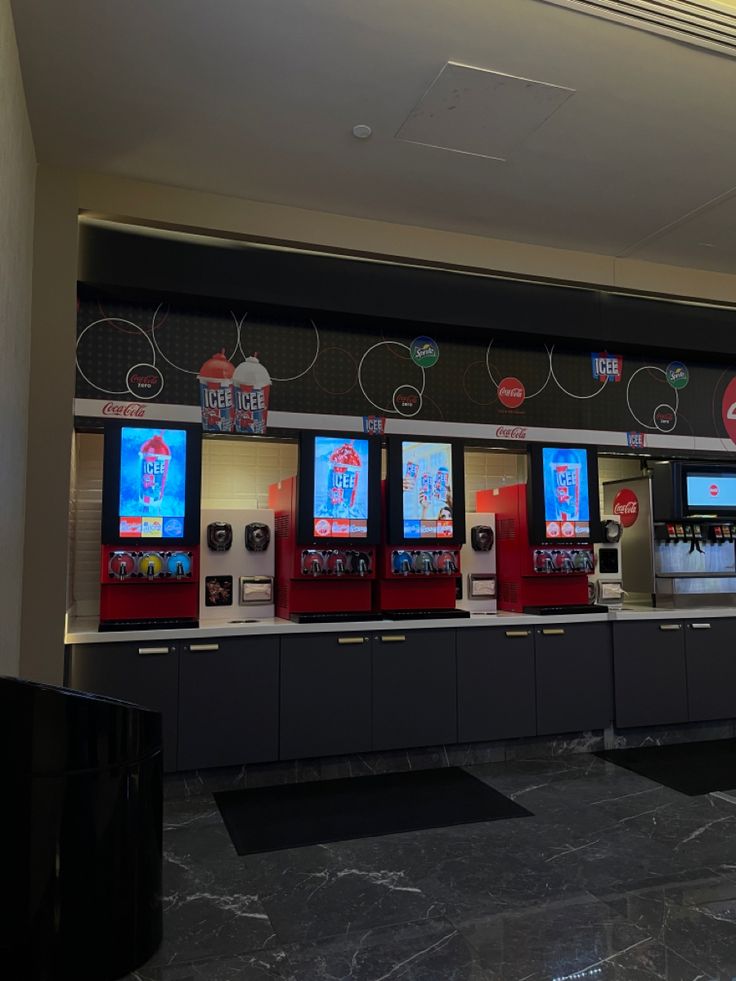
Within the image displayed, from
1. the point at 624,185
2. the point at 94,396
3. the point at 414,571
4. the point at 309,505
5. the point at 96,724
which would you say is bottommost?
the point at 96,724

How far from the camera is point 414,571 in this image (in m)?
4.57

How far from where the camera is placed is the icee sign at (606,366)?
5.52 m

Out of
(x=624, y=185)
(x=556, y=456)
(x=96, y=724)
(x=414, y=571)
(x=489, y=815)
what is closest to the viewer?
(x=96, y=724)

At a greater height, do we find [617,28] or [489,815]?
[617,28]

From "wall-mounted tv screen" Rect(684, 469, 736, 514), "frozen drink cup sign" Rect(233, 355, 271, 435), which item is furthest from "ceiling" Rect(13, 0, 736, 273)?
"wall-mounted tv screen" Rect(684, 469, 736, 514)

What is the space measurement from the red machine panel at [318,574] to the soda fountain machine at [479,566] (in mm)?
873

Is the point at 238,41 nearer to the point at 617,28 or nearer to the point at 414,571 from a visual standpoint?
the point at 617,28

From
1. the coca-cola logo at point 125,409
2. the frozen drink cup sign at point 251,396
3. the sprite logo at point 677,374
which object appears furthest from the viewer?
the sprite logo at point 677,374

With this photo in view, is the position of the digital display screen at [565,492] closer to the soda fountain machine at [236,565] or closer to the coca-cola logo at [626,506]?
the coca-cola logo at [626,506]

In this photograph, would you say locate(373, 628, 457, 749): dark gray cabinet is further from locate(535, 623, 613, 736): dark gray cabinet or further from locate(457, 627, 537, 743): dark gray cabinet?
locate(535, 623, 613, 736): dark gray cabinet

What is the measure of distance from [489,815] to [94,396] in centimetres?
316

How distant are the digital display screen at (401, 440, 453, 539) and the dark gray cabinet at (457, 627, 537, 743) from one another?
26.7 inches

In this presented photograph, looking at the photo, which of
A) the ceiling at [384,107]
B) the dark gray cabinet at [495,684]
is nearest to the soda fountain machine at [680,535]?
the dark gray cabinet at [495,684]

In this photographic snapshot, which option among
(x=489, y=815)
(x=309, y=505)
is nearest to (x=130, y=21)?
(x=309, y=505)
